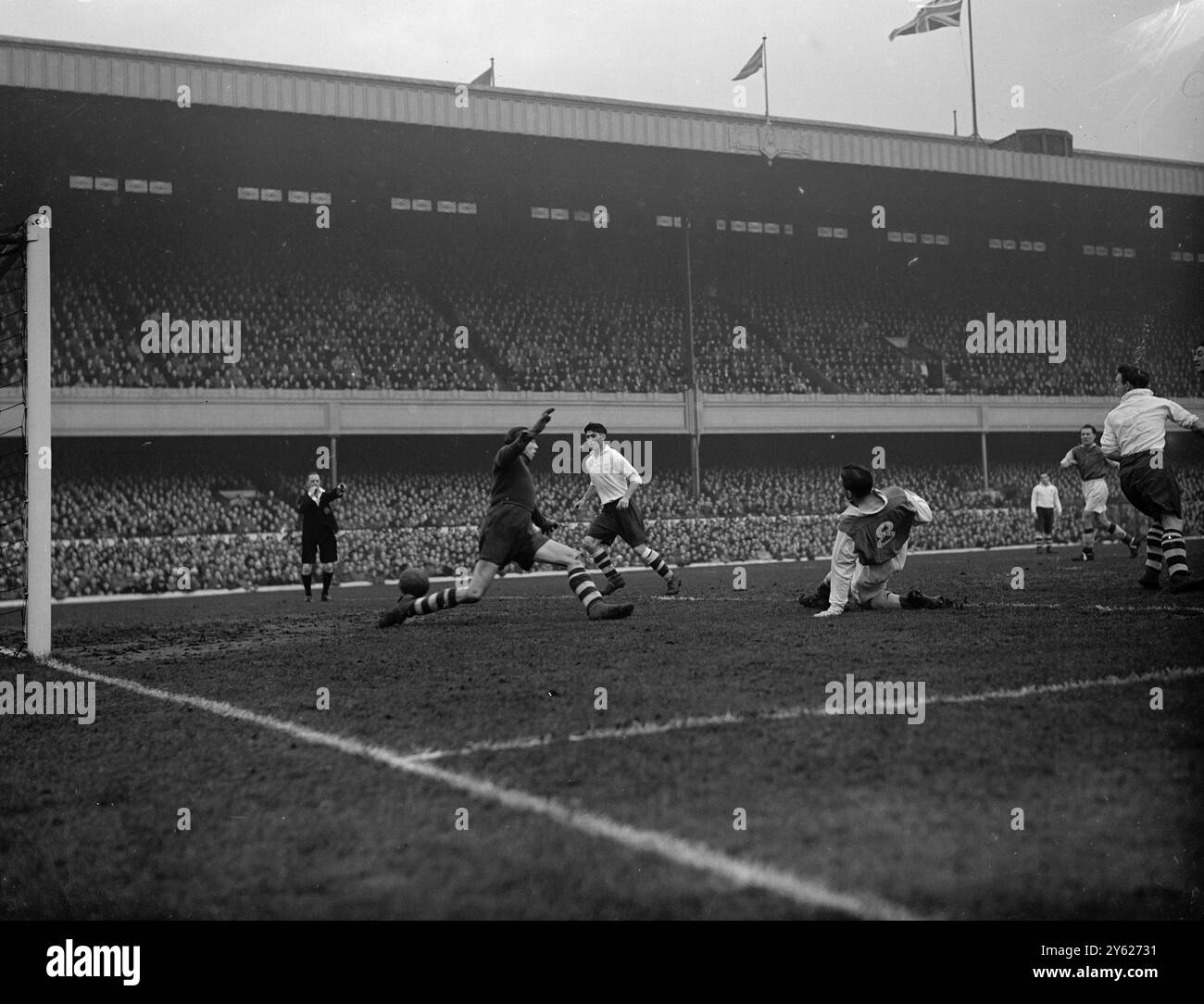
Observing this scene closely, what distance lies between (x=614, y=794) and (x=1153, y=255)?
4218 cm

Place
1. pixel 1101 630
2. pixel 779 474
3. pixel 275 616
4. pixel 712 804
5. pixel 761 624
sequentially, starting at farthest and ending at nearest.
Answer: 1. pixel 779 474
2. pixel 275 616
3. pixel 761 624
4. pixel 1101 630
5. pixel 712 804

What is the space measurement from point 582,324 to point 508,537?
2278cm

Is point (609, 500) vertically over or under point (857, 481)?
over

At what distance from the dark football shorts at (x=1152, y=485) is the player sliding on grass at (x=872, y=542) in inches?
75.1

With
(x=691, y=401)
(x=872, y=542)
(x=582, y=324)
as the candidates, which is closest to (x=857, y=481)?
(x=872, y=542)

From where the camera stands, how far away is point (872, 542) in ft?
30.8

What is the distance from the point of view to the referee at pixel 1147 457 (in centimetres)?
991

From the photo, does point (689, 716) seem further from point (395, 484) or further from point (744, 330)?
point (744, 330)

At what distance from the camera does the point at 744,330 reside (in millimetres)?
33938

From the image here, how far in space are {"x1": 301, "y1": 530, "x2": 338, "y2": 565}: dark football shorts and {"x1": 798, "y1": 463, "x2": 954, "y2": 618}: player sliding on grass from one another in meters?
8.23

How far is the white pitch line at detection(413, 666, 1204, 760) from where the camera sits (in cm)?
500
